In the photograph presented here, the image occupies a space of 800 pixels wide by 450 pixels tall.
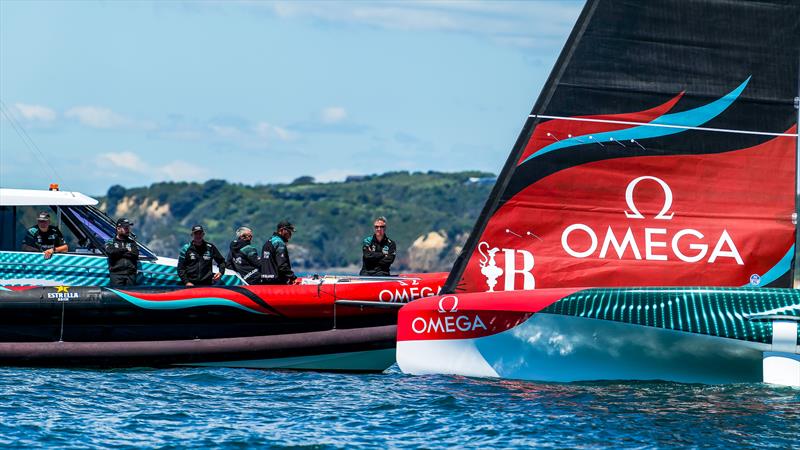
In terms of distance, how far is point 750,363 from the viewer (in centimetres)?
1381

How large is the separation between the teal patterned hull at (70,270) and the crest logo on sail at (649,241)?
18.7ft

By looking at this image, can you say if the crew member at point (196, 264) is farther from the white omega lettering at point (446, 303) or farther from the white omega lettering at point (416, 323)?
the white omega lettering at point (446, 303)

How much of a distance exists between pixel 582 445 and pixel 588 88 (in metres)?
4.60

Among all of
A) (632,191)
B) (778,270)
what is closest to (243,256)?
(632,191)

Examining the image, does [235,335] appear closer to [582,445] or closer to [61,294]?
[61,294]

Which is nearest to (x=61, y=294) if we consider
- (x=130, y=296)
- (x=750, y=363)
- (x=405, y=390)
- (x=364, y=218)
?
(x=130, y=296)

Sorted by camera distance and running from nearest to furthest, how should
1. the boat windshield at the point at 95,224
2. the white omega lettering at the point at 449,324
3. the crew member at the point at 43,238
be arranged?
the white omega lettering at the point at 449,324 → the crew member at the point at 43,238 → the boat windshield at the point at 95,224

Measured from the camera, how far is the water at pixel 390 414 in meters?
12.0

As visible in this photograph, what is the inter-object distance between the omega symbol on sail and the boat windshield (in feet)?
19.5

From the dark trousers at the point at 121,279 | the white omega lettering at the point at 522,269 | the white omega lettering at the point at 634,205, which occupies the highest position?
the white omega lettering at the point at 634,205

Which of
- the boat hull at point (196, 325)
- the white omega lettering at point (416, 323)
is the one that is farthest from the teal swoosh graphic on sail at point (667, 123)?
the boat hull at point (196, 325)

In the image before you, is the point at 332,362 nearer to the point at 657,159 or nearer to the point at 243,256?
the point at 243,256

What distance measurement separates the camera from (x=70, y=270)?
59.1 ft

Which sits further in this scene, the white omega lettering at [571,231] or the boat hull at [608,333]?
the white omega lettering at [571,231]
